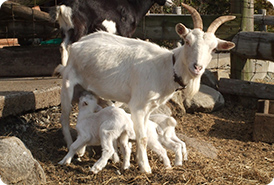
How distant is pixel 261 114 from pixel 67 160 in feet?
9.32

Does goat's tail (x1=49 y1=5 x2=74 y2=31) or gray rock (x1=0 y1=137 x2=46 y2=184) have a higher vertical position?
goat's tail (x1=49 y1=5 x2=74 y2=31)

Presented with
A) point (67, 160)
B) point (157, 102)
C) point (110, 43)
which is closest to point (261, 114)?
point (157, 102)

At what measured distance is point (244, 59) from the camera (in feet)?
24.3

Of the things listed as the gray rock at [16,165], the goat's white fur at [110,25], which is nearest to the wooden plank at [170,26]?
the goat's white fur at [110,25]

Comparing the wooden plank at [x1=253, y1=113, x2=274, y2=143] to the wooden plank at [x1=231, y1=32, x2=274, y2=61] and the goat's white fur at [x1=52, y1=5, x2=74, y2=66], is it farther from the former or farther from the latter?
the goat's white fur at [x1=52, y1=5, x2=74, y2=66]

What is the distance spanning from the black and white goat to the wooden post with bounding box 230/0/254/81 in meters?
2.04

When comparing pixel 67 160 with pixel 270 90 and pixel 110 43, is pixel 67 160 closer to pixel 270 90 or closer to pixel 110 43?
pixel 110 43

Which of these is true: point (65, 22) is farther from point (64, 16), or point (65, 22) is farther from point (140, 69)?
point (140, 69)

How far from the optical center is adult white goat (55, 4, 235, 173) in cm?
411

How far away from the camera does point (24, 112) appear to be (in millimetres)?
5215

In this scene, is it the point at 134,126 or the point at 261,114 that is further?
the point at 261,114

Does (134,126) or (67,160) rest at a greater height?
(134,126)

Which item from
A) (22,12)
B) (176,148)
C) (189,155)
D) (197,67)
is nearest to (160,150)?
(176,148)

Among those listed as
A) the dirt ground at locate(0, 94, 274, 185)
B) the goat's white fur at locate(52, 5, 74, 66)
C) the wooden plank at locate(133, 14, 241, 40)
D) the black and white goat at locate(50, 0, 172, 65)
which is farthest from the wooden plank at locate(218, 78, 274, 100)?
the goat's white fur at locate(52, 5, 74, 66)
